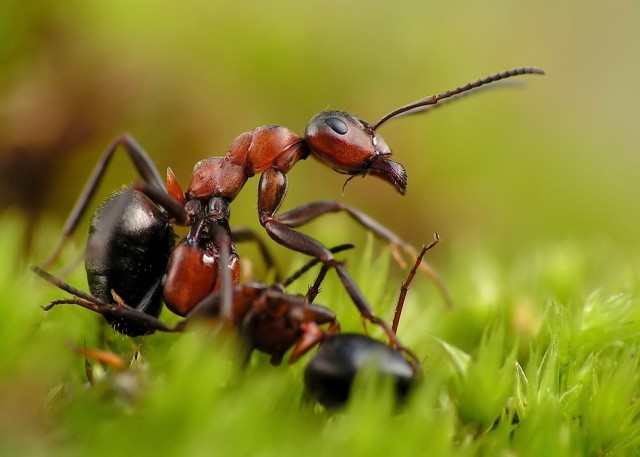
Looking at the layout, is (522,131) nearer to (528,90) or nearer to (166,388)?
(528,90)

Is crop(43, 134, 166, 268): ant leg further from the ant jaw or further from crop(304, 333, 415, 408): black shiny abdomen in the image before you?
crop(304, 333, 415, 408): black shiny abdomen

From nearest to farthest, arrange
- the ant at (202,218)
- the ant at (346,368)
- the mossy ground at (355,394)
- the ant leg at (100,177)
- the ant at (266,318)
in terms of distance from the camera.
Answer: the mossy ground at (355,394) → the ant at (346,368) → the ant at (266,318) → the ant at (202,218) → the ant leg at (100,177)

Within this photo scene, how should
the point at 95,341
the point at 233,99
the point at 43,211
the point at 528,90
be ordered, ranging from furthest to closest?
the point at 528,90, the point at 233,99, the point at 43,211, the point at 95,341

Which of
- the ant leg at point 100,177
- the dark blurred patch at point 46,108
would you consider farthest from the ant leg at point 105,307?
the dark blurred patch at point 46,108

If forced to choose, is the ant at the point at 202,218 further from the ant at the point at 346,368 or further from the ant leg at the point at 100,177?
the ant at the point at 346,368

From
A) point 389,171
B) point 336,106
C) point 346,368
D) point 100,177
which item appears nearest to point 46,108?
point 100,177

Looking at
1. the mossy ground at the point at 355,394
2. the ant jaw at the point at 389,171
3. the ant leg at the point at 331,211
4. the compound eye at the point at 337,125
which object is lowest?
the mossy ground at the point at 355,394

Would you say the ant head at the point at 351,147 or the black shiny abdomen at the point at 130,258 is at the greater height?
the ant head at the point at 351,147

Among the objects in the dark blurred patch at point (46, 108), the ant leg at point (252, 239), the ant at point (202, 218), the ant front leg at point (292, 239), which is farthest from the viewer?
the dark blurred patch at point (46, 108)

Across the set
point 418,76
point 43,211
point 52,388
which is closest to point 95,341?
point 52,388
